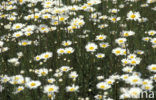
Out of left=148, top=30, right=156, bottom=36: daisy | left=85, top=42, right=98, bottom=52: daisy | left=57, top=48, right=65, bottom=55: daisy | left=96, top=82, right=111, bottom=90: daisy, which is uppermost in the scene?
left=148, top=30, right=156, bottom=36: daisy

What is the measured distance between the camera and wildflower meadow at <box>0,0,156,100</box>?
304cm

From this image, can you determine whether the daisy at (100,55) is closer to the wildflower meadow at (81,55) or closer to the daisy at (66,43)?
the wildflower meadow at (81,55)

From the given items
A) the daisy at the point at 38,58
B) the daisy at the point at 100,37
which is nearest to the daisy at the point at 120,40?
the daisy at the point at 100,37

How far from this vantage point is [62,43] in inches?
158

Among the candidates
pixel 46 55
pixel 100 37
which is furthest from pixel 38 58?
pixel 100 37

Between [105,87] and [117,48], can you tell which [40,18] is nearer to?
[117,48]

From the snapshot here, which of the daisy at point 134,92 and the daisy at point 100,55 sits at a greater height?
the daisy at point 100,55

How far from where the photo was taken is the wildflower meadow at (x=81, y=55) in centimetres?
304

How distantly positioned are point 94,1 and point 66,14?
0.57 metres

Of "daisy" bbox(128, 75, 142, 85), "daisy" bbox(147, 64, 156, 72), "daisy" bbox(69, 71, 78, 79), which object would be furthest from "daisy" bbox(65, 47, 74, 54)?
"daisy" bbox(128, 75, 142, 85)

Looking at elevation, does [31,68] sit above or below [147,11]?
below

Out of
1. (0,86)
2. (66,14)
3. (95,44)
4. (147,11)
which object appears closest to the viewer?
(0,86)

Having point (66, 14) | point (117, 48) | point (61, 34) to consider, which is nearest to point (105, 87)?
point (117, 48)

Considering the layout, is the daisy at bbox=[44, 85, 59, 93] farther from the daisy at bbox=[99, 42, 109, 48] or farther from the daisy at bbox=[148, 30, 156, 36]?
the daisy at bbox=[148, 30, 156, 36]
